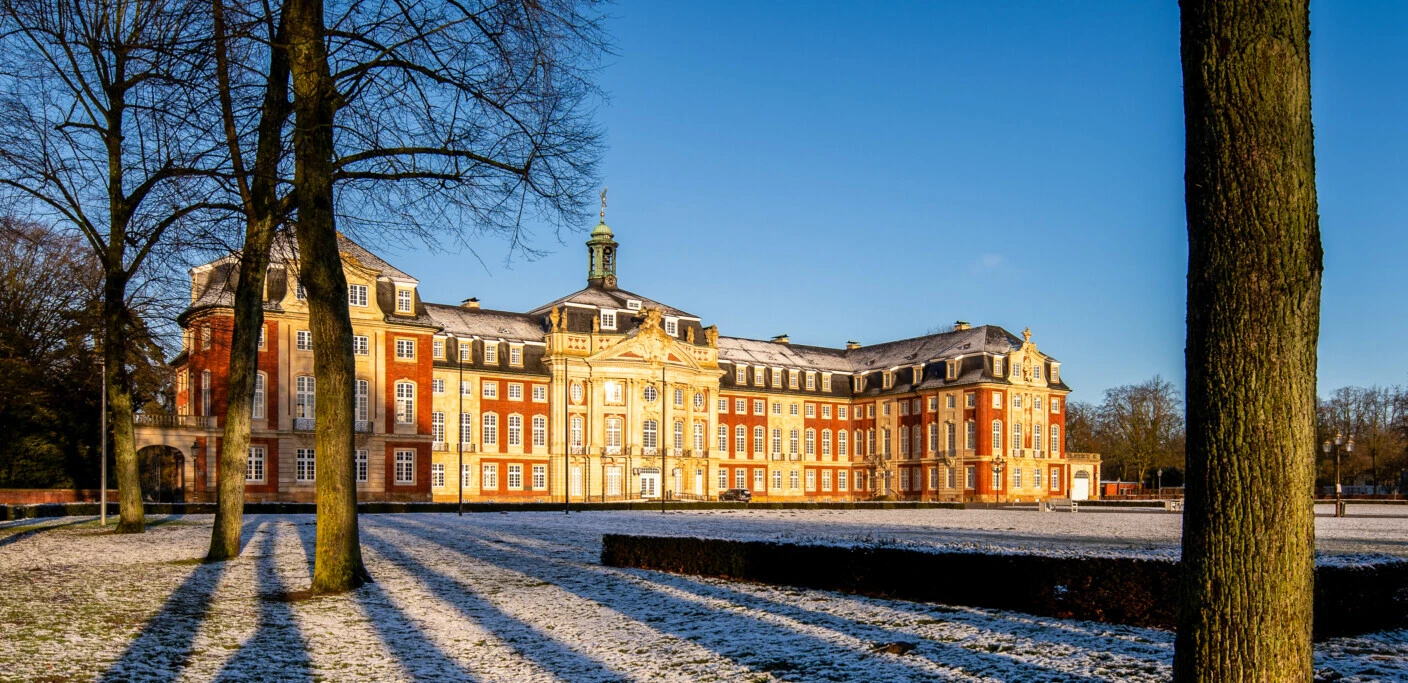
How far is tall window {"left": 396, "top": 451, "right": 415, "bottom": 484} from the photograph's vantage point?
166ft

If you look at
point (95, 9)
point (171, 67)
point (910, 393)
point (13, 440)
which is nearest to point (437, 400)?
point (13, 440)

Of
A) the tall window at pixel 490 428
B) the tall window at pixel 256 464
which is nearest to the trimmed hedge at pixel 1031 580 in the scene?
the tall window at pixel 256 464

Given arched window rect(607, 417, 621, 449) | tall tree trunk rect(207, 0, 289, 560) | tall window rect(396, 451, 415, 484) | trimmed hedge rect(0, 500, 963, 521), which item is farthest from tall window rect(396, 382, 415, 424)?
tall tree trunk rect(207, 0, 289, 560)

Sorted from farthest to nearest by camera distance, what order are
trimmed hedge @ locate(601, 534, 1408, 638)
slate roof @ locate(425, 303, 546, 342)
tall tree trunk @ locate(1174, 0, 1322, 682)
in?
1. slate roof @ locate(425, 303, 546, 342)
2. trimmed hedge @ locate(601, 534, 1408, 638)
3. tall tree trunk @ locate(1174, 0, 1322, 682)

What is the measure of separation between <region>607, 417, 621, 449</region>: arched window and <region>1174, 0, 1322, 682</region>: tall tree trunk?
5969 cm

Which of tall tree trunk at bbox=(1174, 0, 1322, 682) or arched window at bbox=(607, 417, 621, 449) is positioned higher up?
tall tree trunk at bbox=(1174, 0, 1322, 682)

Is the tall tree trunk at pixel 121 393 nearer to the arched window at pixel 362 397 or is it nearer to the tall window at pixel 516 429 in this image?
the arched window at pixel 362 397

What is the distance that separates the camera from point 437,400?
59.8 m

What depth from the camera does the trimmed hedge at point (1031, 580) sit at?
34.8 ft

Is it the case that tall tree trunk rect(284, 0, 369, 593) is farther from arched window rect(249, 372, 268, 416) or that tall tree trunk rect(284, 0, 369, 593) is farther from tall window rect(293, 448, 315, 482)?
tall window rect(293, 448, 315, 482)

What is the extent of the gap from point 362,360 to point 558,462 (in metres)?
16.4

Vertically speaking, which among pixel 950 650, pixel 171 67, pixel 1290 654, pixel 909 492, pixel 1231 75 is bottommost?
pixel 909 492

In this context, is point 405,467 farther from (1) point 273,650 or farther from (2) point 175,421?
(1) point 273,650

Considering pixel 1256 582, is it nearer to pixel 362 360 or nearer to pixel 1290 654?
pixel 1290 654
